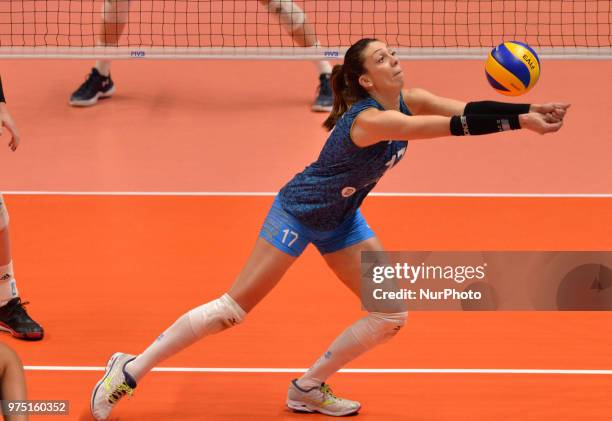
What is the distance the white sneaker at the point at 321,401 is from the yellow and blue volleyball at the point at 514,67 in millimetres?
2055

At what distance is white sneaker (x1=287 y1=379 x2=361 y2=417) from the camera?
6484mm

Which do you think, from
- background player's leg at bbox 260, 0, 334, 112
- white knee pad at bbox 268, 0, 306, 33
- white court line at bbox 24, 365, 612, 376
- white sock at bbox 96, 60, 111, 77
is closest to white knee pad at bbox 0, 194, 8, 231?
white court line at bbox 24, 365, 612, 376

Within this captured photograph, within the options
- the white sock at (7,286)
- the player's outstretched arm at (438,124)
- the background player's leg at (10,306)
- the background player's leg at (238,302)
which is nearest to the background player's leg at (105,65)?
the background player's leg at (10,306)

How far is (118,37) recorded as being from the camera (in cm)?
1209

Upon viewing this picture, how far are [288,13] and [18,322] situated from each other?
5.48 meters

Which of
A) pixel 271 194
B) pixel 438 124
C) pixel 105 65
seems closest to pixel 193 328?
pixel 438 124

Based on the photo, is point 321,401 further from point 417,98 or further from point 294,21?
point 294,21

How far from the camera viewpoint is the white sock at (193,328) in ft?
20.3

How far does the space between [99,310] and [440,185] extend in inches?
149

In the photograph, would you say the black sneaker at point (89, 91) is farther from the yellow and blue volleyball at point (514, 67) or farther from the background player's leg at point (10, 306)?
the yellow and blue volleyball at point (514, 67)

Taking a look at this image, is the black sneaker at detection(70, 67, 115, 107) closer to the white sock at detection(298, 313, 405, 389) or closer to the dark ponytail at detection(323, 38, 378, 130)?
the dark ponytail at detection(323, 38, 378, 130)

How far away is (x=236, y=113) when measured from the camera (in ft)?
40.3

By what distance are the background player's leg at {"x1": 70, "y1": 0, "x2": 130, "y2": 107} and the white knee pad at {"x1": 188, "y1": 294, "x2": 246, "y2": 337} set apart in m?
6.47

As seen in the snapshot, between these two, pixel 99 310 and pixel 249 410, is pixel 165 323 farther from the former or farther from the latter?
pixel 249 410
